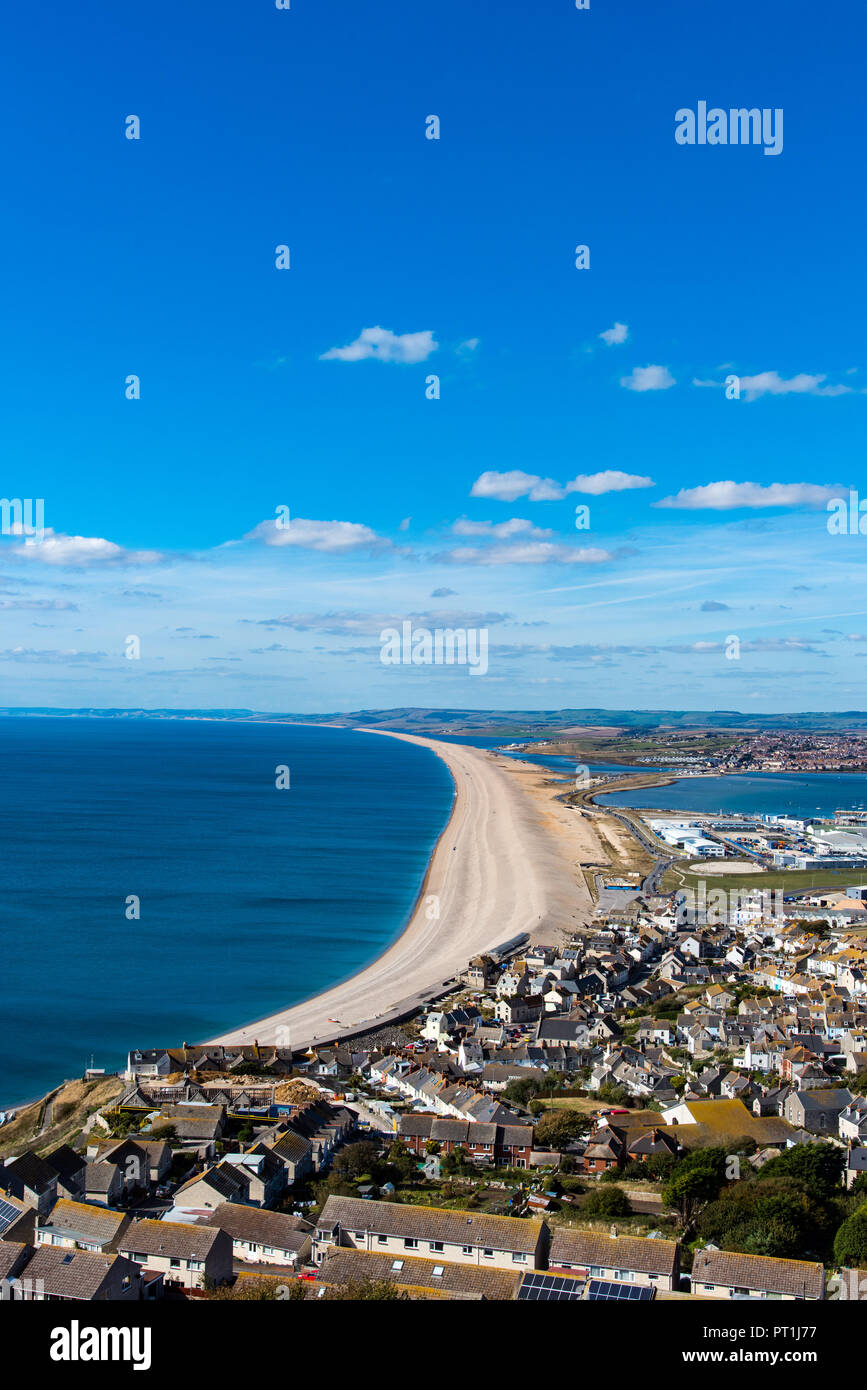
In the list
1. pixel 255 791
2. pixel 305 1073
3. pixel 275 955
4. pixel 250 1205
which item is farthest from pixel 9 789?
pixel 250 1205

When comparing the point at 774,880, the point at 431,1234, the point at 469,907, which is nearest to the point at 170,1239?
the point at 431,1234

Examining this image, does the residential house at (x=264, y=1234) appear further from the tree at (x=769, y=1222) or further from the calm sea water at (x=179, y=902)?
the calm sea water at (x=179, y=902)

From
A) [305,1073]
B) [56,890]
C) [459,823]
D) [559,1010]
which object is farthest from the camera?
[459,823]

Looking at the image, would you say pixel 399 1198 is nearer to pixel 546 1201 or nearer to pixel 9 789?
pixel 546 1201

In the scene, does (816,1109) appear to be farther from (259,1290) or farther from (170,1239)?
(259,1290)

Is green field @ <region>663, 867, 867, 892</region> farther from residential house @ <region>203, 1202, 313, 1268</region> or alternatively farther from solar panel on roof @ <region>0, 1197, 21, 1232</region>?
solar panel on roof @ <region>0, 1197, 21, 1232</region>

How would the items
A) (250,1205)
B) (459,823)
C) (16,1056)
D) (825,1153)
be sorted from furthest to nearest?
(459,823) → (16,1056) → (825,1153) → (250,1205)

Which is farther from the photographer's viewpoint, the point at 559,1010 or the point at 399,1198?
the point at 559,1010
